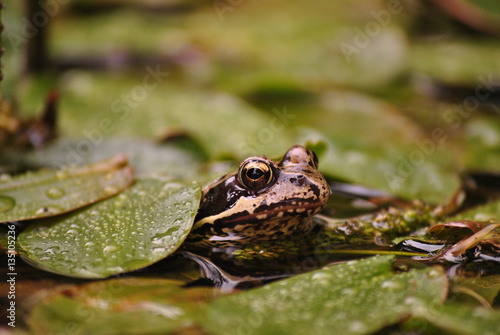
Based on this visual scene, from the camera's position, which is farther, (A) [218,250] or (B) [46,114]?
(B) [46,114]

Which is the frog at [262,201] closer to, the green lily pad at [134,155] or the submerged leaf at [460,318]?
the green lily pad at [134,155]

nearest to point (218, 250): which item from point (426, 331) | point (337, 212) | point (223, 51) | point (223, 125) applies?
point (337, 212)

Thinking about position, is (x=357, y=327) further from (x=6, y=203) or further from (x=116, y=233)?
(x=6, y=203)

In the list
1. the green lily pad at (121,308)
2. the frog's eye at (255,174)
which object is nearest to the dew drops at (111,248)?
the green lily pad at (121,308)

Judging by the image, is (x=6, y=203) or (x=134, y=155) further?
(x=134, y=155)

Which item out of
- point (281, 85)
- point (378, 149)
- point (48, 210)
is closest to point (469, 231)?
point (378, 149)

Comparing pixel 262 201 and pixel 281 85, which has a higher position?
pixel 281 85

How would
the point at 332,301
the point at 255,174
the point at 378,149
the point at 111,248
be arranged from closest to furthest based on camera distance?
the point at 332,301 < the point at 111,248 < the point at 255,174 < the point at 378,149

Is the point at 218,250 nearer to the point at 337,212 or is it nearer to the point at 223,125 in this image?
the point at 337,212
